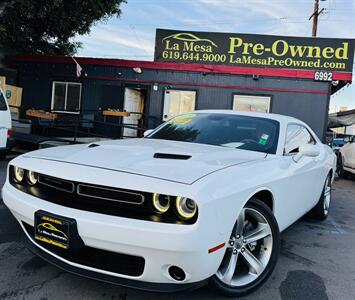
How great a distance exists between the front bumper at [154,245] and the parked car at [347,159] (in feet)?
31.3

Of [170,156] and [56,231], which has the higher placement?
[170,156]

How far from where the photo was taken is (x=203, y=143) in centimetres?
369

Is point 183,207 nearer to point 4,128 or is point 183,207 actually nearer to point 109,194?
point 109,194

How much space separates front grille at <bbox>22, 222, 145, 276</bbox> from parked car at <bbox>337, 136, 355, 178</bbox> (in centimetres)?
969

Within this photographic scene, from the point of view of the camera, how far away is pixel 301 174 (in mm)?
3736

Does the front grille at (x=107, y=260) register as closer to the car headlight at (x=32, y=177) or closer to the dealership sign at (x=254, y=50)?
the car headlight at (x=32, y=177)

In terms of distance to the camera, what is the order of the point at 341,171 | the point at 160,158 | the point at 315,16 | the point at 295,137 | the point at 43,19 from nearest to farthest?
the point at 160,158 → the point at 295,137 → the point at 341,171 → the point at 43,19 → the point at 315,16

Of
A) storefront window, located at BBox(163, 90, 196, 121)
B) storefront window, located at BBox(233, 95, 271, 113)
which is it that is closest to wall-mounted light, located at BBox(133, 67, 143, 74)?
storefront window, located at BBox(163, 90, 196, 121)

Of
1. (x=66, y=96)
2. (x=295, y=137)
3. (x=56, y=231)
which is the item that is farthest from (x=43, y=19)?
(x=56, y=231)

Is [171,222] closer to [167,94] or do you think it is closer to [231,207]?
[231,207]

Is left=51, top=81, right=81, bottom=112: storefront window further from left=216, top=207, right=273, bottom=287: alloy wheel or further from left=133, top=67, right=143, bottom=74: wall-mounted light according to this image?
left=216, top=207, right=273, bottom=287: alloy wheel

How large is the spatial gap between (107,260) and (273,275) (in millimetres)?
1569

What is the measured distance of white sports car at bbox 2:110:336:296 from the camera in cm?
216

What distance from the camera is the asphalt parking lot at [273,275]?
→ 2666mm
